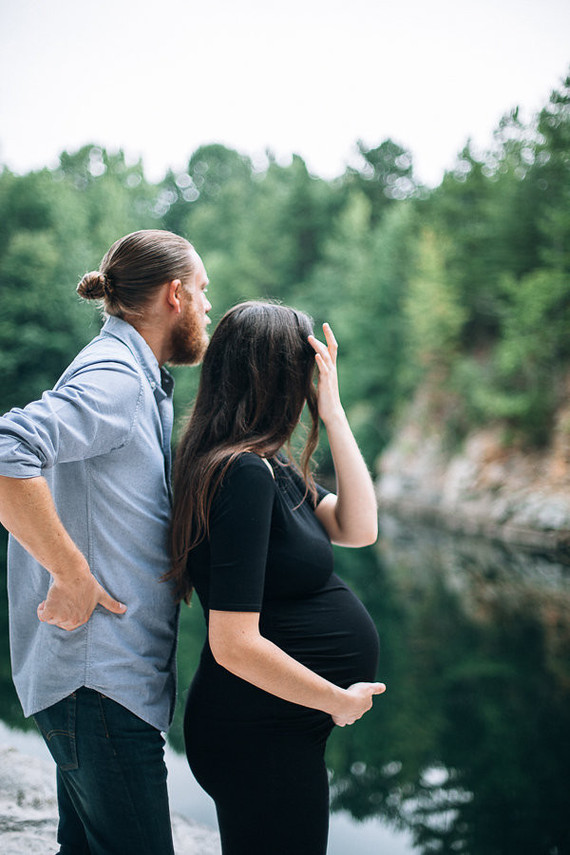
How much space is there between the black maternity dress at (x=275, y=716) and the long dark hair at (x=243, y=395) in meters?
0.06

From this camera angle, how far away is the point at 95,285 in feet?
4.98

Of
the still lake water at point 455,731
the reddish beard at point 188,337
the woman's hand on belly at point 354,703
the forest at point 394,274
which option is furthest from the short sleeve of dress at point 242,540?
the forest at point 394,274

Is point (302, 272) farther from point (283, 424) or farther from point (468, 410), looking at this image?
point (283, 424)

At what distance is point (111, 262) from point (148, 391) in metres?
0.33

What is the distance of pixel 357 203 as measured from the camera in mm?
26344

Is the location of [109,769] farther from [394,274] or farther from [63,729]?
[394,274]

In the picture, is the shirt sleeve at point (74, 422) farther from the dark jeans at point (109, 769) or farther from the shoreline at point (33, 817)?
the shoreline at point (33, 817)

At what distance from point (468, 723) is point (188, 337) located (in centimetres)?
383

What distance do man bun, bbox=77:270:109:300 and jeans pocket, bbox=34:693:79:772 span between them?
82 cm

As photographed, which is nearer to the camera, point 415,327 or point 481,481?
point 481,481

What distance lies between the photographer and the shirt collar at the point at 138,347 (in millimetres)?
1463

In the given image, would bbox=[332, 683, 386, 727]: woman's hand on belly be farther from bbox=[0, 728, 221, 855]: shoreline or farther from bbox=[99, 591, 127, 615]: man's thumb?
bbox=[0, 728, 221, 855]: shoreline

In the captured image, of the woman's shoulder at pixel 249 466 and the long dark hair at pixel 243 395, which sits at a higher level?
the long dark hair at pixel 243 395

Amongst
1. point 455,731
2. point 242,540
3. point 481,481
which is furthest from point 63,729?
point 481,481
